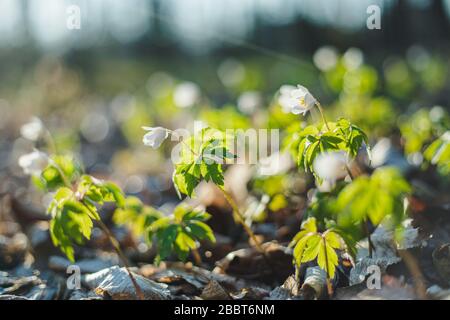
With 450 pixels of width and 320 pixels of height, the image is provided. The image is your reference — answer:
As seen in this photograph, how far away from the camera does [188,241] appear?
2234mm

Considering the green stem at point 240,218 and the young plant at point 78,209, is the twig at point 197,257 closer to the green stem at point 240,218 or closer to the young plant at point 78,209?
the green stem at point 240,218

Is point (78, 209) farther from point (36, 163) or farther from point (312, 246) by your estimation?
point (312, 246)

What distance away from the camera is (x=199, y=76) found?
52.4 ft

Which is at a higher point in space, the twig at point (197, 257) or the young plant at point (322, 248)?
the young plant at point (322, 248)

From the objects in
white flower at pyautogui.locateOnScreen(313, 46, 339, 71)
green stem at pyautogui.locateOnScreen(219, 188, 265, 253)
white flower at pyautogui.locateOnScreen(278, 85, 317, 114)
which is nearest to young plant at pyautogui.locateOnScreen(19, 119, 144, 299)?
green stem at pyautogui.locateOnScreen(219, 188, 265, 253)

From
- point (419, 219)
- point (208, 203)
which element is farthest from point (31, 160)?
point (419, 219)

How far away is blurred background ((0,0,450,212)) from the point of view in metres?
4.20

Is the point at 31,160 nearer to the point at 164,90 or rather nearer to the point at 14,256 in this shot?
the point at 14,256

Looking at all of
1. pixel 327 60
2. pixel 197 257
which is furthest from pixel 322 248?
pixel 327 60

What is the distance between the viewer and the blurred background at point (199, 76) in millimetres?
4195

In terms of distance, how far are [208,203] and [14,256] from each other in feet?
3.74

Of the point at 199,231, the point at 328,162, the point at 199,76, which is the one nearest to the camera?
the point at 328,162

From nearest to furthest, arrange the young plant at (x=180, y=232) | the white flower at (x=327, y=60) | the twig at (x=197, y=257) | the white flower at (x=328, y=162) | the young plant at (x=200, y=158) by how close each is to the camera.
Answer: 1. the white flower at (x=328, y=162)
2. the young plant at (x=200, y=158)
3. the young plant at (x=180, y=232)
4. the twig at (x=197, y=257)
5. the white flower at (x=327, y=60)

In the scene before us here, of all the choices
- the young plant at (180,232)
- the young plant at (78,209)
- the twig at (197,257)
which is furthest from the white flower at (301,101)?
the twig at (197,257)
